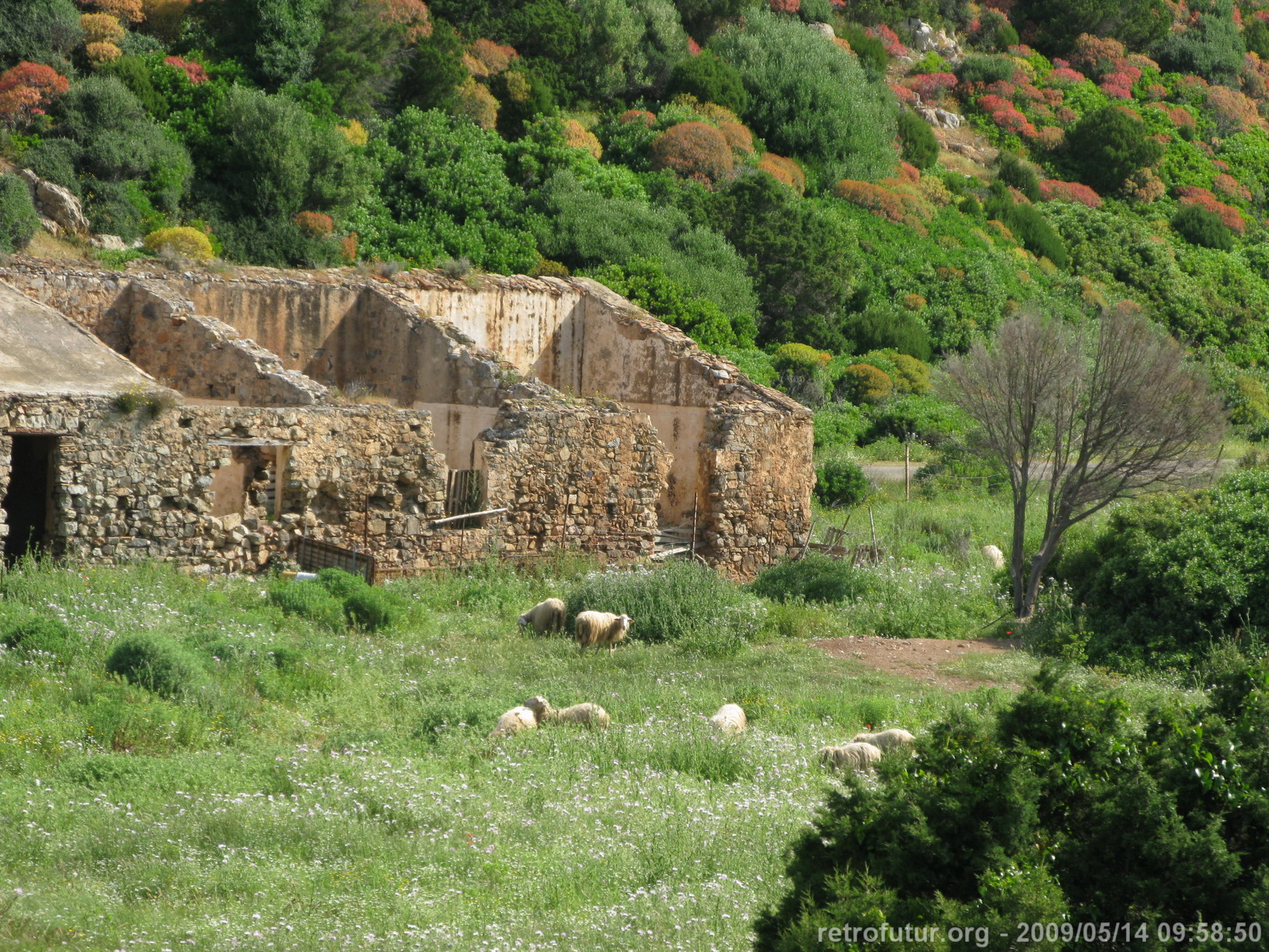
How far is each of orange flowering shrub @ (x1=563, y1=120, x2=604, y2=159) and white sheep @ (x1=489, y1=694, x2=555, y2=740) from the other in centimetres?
3073

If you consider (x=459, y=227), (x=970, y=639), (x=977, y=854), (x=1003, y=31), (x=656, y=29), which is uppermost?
(x=1003, y=31)

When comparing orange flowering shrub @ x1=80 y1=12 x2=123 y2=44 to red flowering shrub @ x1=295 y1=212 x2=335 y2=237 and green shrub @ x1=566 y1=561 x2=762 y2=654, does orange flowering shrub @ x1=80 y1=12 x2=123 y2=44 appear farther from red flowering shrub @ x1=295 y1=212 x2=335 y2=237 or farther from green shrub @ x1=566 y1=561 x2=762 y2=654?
green shrub @ x1=566 y1=561 x2=762 y2=654

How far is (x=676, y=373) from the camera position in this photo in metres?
19.9

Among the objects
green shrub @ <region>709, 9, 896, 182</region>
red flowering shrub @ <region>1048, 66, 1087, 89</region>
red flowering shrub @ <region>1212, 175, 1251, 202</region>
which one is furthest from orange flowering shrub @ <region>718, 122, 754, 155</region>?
red flowering shrub @ <region>1212, 175, 1251, 202</region>

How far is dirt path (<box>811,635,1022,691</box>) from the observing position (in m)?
12.7

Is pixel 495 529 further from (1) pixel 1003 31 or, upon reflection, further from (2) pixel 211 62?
(1) pixel 1003 31

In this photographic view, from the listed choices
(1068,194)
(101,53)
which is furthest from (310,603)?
(1068,194)

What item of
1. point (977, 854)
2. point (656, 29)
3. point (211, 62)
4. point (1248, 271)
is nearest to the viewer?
point (977, 854)

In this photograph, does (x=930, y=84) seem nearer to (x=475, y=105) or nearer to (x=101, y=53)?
(x=475, y=105)

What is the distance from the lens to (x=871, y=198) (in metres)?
44.4

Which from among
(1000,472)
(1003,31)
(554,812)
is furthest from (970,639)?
(1003,31)

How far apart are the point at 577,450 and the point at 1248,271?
41803 mm

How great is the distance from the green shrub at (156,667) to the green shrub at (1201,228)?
4939 centimetres
